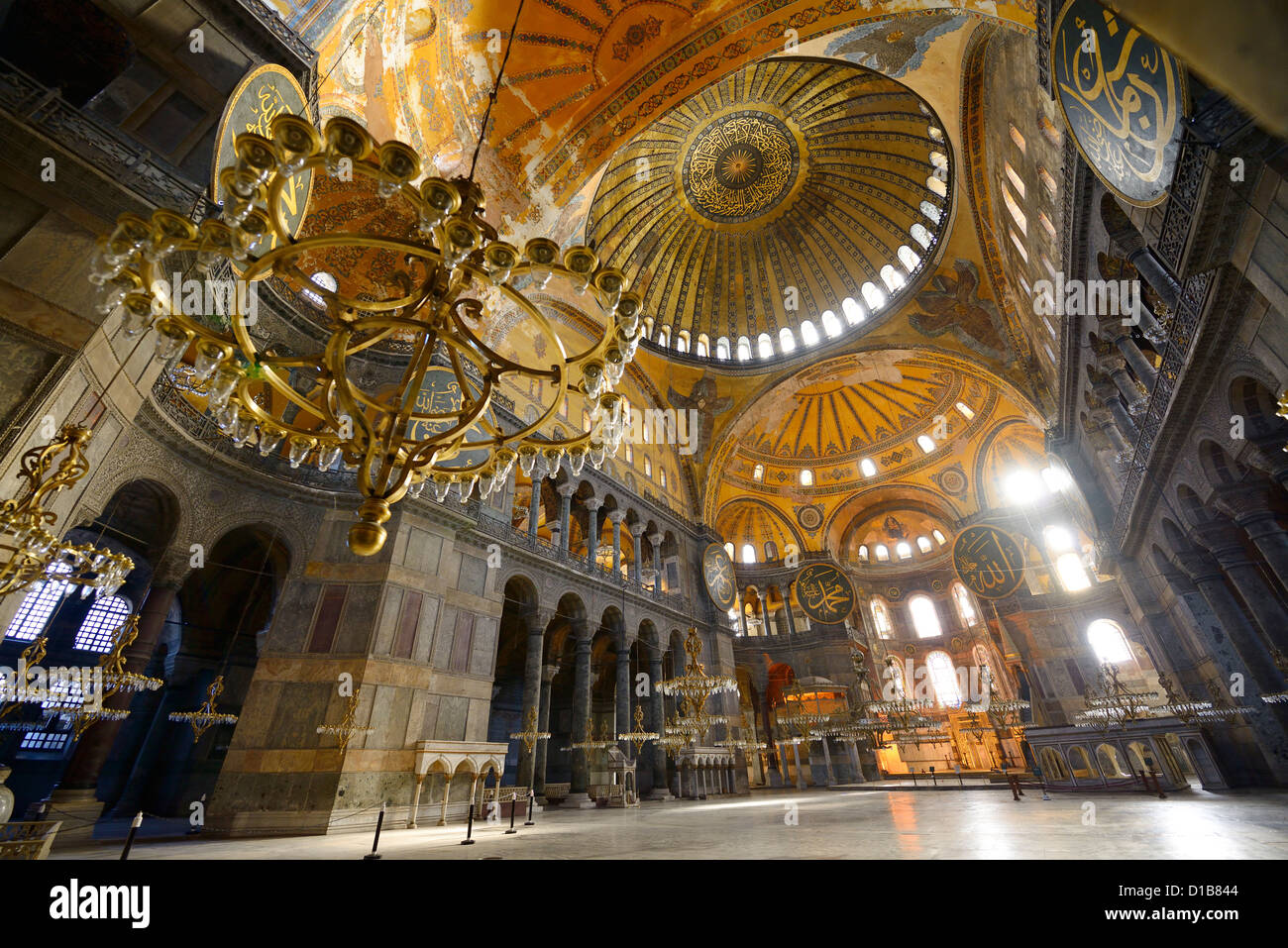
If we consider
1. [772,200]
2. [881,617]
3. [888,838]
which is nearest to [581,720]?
[888,838]

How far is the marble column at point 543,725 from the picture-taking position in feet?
38.8

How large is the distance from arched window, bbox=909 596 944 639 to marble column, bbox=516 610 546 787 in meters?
17.6

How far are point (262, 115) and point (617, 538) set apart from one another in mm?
11455

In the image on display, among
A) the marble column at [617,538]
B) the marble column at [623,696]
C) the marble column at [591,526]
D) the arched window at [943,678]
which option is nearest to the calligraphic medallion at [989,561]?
the arched window at [943,678]

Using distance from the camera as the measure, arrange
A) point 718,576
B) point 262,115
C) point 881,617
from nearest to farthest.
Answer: point 262,115 < point 718,576 < point 881,617

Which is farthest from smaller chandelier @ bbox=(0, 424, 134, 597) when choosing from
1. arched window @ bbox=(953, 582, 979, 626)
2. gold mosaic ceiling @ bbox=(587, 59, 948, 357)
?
arched window @ bbox=(953, 582, 979, 626)

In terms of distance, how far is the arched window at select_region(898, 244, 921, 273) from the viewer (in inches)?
663

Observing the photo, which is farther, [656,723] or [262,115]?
[656,723]

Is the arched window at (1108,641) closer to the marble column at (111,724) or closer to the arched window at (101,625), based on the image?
the marble column at (111,724)

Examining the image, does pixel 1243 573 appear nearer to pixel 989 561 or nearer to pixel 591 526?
pixel 989 561

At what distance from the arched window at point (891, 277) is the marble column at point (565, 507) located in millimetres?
12773

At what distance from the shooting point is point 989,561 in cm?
1628
